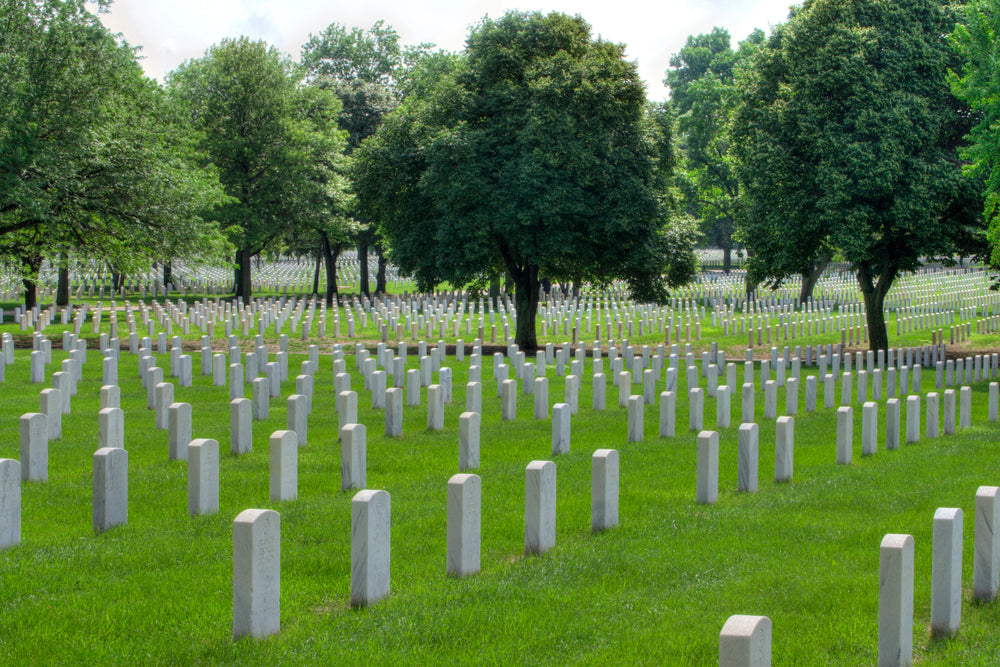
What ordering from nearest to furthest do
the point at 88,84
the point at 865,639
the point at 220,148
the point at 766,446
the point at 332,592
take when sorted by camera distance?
the point at 865,639
the point at 332,592
the point at 766,446
the point at 88,84
the point at 220,148

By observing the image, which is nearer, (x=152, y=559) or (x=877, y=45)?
(x=152, y=559)

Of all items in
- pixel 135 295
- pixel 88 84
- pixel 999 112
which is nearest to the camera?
pixel 999 112

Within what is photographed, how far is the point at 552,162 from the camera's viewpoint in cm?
2420

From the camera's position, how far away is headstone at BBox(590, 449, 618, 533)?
695 cm

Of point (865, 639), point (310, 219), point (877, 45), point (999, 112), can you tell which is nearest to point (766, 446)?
→ point (865, 639)

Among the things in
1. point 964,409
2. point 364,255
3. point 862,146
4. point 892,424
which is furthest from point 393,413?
point 364,255

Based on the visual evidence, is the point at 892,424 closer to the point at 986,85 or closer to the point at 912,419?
the point at 912,419

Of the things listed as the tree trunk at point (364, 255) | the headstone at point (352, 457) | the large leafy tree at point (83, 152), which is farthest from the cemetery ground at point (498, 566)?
the tree trunk at point (364, 255)

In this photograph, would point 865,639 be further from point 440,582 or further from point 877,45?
point 877,45

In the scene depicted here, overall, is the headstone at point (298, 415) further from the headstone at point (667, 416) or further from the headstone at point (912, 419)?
the headstone at point (912, 419)

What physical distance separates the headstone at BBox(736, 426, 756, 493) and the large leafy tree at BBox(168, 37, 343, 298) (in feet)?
118

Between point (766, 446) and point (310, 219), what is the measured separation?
1392 inches

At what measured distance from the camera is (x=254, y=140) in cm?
4306

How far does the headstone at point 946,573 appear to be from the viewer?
5.05 meters
